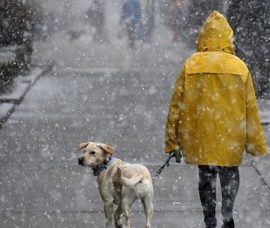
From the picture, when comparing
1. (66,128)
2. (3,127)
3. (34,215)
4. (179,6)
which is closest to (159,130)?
(66,128)

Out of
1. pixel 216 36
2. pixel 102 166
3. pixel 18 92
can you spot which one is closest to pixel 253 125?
pixel 216 36

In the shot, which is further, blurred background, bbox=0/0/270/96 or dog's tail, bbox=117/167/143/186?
blurred background, bbox=0/0/270/96

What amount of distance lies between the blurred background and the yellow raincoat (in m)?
10.6

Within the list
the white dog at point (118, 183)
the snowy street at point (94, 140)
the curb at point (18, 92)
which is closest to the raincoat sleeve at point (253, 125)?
the white dog at point (118, 183)

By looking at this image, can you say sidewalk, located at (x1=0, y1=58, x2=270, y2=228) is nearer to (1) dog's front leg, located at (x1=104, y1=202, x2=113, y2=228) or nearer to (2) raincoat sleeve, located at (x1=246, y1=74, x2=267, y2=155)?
(1) dog's front leg, located at (x1=104, y1=202, x2=113, y2=228)

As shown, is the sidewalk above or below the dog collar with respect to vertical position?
below

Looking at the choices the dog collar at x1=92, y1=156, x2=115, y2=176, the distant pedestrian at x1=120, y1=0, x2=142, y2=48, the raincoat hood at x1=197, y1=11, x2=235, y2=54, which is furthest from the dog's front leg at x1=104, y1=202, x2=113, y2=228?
the distant pedestrian at x1=120, y1=0, x2=142, y2=48

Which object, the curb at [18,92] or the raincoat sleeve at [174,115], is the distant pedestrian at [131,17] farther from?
the raincoat sleeve at [174,115]

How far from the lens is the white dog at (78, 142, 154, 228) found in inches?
280

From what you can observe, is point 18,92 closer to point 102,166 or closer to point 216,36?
point 102,166

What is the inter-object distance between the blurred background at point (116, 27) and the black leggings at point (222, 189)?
10.5 metres

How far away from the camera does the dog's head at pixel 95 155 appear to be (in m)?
7.48

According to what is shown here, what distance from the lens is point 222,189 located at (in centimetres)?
727

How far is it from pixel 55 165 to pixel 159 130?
10.3 feet
